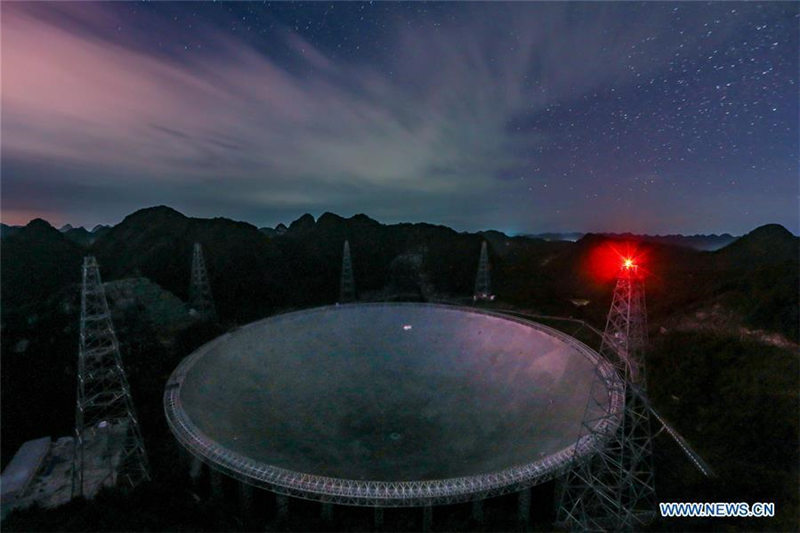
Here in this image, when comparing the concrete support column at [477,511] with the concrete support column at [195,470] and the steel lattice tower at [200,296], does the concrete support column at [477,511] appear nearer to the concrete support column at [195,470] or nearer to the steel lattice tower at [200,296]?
the concrete support column at [195,470]

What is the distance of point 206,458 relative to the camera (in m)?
16.5

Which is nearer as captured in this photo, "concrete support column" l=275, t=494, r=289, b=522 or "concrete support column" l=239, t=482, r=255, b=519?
"concrete support column" l=275, t=494, r=289, b=522

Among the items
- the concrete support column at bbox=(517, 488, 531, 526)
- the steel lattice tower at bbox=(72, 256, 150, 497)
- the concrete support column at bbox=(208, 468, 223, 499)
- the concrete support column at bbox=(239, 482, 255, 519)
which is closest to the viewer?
the concrete support column at bbox=(517, 488, 531, 526)

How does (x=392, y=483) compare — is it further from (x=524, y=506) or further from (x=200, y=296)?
(x=200, y=296)

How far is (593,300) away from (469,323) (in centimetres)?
3215

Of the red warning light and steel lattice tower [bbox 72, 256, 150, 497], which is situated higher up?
the red warning light

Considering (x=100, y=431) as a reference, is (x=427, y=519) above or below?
below

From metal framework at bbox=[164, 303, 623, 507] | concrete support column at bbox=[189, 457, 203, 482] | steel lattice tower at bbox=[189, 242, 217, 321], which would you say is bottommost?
concrete support column at bbox=[189, 457, 203, 482]

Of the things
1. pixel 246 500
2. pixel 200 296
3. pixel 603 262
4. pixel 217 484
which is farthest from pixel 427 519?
pixel 603 262

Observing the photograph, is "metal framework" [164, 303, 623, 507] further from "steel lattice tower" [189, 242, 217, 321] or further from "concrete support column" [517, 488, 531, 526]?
"steel lattice tower" [189, 242, 217, 321]

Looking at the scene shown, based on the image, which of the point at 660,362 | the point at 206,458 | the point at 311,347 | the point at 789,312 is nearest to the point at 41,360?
the point at 311,347

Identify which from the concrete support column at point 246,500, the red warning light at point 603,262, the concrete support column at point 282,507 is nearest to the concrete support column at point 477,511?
the concrete support column at point 282,507

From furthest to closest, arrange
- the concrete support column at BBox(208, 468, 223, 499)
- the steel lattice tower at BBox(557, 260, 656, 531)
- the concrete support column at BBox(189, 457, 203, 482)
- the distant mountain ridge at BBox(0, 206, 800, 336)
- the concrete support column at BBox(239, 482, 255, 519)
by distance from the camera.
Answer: the distant mountain ridge at BBox(0, 206, 800, 336) → the concrete support column at BBox(189, 457, 203, 482) → the concrete support column at BBox(208, 468, 223, 499) → the concrete support column at BBox(239, 482, 255, 519) → the steel lattice tower at BBox(557, 260, 656, 531)

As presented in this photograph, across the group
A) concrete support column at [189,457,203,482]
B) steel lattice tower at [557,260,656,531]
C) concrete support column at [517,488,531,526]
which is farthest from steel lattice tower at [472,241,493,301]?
concrete support column at [189,457,203,482]
